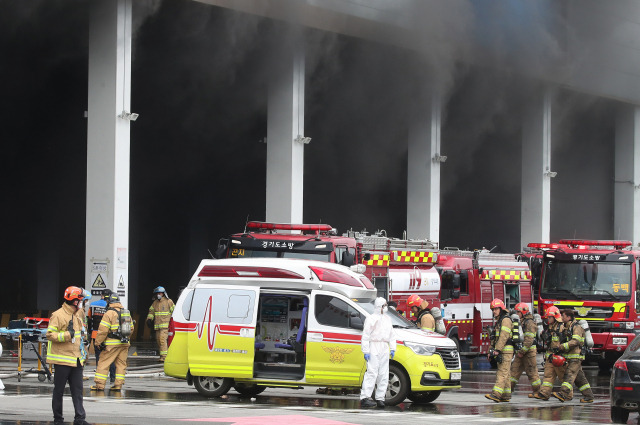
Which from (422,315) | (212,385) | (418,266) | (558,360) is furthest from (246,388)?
(418,266)

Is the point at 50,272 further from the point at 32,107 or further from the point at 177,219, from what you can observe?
the point at 32,107

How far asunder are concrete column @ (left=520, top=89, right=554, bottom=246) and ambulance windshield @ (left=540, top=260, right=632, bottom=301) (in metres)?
12.0

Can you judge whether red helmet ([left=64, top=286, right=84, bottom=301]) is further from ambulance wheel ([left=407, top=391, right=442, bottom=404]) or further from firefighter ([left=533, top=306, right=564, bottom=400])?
firefighter ([left=533, top=306, right=564, bottom=400])

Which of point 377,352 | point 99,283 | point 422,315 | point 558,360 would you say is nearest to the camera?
point 377,352

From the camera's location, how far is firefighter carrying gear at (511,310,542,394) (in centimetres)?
1607

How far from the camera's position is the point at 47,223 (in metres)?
36.5

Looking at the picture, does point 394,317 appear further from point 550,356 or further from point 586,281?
point 586,281

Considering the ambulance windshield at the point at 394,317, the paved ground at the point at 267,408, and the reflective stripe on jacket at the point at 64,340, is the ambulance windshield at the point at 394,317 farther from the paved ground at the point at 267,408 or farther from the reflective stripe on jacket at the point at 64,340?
the reflective stripe on jacket at the point at 64,340

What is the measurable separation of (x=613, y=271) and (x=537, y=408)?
30.0 ft

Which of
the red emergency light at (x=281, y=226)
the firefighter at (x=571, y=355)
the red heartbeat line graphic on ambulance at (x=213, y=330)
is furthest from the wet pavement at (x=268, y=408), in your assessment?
the red emergency light at (x=281, y=226)

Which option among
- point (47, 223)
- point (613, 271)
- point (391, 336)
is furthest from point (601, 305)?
point (47, 223)

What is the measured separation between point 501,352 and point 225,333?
4161 millimetres

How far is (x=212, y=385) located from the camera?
1466 cm

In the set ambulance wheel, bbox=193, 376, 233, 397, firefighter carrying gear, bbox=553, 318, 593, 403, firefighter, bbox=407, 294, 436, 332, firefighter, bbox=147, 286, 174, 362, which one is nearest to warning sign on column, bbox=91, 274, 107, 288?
firefighter, bbox=147, 286, 174, 362
